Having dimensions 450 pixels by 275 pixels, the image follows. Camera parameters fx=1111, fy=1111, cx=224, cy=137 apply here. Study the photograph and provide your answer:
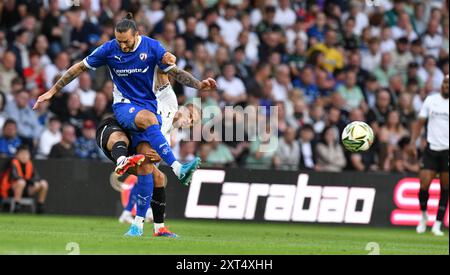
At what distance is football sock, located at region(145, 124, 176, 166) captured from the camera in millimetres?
13727

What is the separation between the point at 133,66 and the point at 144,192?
5.21 ft

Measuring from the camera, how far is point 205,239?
580 inches

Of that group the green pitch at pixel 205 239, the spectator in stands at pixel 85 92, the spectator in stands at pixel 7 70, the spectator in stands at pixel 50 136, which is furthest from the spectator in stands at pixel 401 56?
the spectator in stands at pixel 7 70

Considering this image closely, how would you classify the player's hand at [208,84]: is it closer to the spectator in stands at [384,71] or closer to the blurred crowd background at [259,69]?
the blurred crowd background at [259,69]

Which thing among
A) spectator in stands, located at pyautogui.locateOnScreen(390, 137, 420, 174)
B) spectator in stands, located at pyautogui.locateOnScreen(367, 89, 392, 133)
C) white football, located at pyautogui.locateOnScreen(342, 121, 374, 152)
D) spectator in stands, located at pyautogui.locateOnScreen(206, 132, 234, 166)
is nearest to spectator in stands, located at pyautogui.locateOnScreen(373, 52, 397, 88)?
spectator in stands, located at pyautogui.locateOnScreen(367, 89, 392, 133)

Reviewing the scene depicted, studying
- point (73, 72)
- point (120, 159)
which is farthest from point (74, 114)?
point (120, 159)

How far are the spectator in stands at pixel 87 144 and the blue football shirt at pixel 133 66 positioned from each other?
6.81 metres

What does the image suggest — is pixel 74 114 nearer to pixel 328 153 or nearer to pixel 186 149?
pixel 186 149

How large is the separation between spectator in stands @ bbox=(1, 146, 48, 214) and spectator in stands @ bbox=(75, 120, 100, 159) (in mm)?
1054

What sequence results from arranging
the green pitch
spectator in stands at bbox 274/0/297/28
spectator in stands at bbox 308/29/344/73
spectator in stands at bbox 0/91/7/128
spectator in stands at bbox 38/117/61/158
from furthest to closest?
1. spectator in stands at bbox 274/0/297/28
2. spectator in stands at bbox 308/29/344/73
3. spectator in stands at bbox 38/117/61/158
4. spectator in stands at bbox 0/91/7/128
5. the green pitch

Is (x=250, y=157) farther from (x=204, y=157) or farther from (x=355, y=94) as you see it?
(x=355, y=94)

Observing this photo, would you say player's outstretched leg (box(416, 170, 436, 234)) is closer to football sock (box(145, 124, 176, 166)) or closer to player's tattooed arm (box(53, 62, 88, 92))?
football sock (box(145, 124, 176, 166))

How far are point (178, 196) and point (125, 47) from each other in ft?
23.7

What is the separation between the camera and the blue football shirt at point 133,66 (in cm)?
1389
